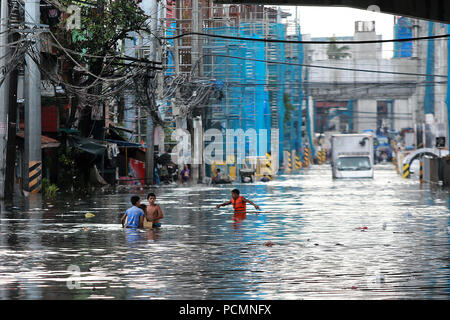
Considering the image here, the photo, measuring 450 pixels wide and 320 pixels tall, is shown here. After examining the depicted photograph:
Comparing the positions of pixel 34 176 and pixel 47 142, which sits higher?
pixel 47 142

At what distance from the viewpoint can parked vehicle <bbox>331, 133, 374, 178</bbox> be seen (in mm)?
69438

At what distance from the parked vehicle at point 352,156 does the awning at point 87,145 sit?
1038 inches

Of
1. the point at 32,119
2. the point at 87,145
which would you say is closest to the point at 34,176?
the point at 32,119

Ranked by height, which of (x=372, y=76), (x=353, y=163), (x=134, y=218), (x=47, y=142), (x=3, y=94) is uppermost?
(x=372, y=76)

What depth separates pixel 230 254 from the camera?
17406 mm

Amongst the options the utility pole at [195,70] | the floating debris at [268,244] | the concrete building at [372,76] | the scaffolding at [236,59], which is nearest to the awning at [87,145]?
the scaffolding at [236,59]

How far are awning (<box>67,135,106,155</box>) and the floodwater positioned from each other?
47.4 ft

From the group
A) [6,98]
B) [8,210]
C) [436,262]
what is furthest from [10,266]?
[6,98]

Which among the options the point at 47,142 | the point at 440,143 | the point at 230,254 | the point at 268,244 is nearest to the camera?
the point at 230,254

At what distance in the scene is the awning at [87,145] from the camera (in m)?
46.6

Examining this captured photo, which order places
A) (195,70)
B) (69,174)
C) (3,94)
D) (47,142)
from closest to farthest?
1. (3,94)
2. (47,142)
3. (69,174)
4. (195,70)

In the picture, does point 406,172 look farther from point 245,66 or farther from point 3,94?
point 3,94

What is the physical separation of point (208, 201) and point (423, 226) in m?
14.8

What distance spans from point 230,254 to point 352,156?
5437 centimetres
